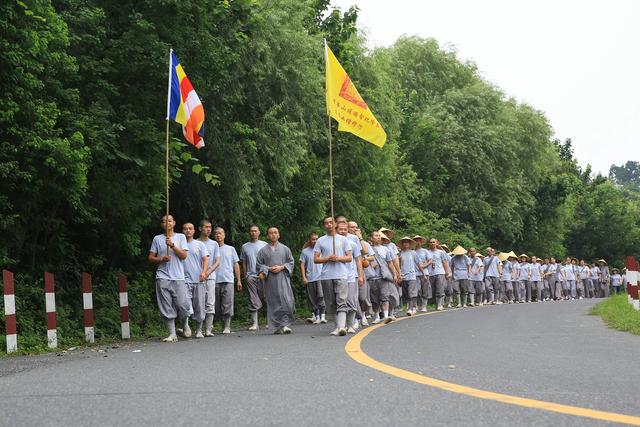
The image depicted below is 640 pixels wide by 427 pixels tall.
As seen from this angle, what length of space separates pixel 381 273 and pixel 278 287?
11.0ft

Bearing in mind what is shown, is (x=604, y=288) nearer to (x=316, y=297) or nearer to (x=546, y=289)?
(x=546, y=289)

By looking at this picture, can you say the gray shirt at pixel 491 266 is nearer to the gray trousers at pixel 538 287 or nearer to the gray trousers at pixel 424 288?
the gray trousers at pixel 538 287

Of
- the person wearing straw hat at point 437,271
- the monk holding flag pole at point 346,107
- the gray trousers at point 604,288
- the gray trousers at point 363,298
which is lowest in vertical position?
the gray trousers at point 604,288

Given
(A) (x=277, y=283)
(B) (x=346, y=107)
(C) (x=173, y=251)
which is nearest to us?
(C) (x=173, y=251)

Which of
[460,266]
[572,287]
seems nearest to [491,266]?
[460,266]

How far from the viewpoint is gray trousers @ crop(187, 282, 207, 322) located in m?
15.4

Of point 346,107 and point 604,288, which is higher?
point 346,107

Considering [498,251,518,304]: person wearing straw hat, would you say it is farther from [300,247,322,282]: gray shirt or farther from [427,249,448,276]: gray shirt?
[300,247,322,282]: gray shirt

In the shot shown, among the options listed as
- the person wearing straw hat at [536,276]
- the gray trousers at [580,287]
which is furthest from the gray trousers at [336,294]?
the gray trousers at [580,287]

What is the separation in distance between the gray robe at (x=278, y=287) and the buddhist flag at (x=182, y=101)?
2.32m

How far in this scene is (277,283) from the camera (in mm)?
15414

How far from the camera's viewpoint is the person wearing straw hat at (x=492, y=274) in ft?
113

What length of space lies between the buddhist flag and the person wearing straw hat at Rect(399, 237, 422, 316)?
358 inches

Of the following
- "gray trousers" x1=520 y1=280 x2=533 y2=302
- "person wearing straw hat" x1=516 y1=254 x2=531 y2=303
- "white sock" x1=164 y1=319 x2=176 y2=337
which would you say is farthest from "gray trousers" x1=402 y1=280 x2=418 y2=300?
"gray trousers" x1=520 y1=280 x2=533 y2=302
